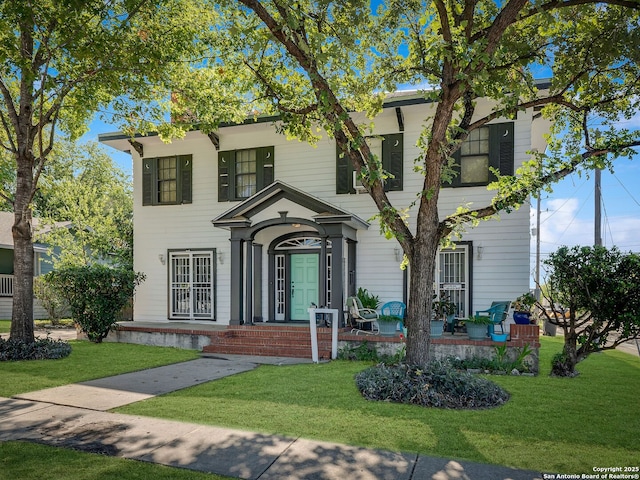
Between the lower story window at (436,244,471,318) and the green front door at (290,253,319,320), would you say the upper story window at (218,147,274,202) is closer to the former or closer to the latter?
the green front door at (290,253,319,320)

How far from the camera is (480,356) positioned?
8859 mm

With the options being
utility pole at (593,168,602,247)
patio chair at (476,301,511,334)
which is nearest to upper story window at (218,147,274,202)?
patio chair at (476,301,511,334)

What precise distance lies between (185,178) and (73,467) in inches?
426

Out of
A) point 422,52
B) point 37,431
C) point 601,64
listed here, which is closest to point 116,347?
point 37,431

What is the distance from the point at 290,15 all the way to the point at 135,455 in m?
5.37

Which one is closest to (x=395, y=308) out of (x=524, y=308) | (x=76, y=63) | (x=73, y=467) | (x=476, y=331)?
(x=476, y=331)

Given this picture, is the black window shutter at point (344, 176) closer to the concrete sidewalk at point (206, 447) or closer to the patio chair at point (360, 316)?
the patio chair at point (360, 316)

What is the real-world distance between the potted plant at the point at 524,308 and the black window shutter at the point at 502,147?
3409 millimetres

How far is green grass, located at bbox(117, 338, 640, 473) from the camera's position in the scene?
439 centimetres

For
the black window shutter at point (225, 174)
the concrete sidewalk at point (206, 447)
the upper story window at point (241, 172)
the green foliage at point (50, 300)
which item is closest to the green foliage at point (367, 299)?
the upper story window at point (241, 172)

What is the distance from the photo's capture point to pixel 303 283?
1263cm

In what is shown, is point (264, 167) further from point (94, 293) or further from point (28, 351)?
point (28, 351)

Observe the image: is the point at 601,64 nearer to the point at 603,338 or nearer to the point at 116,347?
the point at 603,338

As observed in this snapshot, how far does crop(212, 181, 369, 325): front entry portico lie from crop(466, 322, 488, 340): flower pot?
9.36ft
